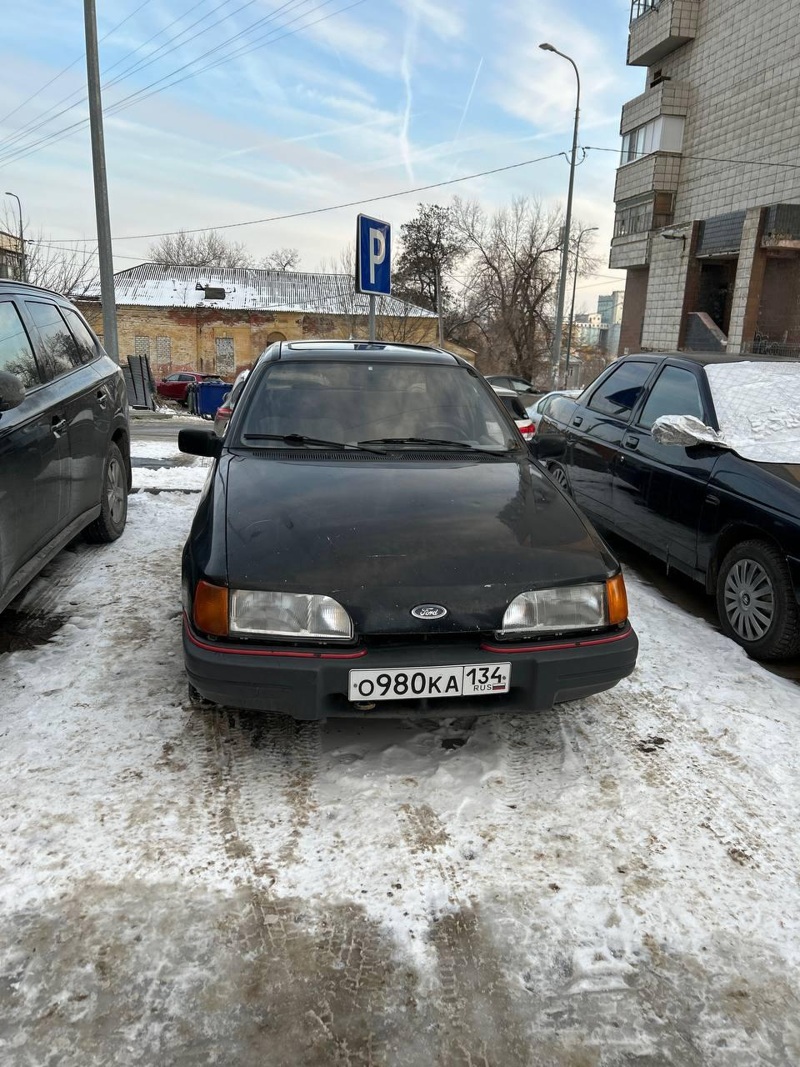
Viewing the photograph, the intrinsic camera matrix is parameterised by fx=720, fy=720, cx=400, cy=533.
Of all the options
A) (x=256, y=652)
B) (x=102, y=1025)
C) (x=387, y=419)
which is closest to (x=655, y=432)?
(x=387, y=419)

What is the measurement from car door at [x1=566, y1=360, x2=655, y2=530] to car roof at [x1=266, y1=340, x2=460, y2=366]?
5.36 ft

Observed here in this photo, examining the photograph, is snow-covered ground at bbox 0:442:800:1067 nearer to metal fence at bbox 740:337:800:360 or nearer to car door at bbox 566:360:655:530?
car door at bbox 566:360:655:530

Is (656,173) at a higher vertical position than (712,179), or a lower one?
higher

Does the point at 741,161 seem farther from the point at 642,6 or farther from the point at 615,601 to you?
the point at 615,601

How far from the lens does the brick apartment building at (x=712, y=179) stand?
22.1 meters

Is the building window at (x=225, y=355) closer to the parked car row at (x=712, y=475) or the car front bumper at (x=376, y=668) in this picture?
the parked car row at (x=712, y=475)

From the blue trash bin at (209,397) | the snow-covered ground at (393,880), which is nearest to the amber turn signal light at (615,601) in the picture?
the snow-covered ground at (393,880)

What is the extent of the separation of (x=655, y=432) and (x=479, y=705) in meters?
2.59

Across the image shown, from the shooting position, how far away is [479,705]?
2.52 metres

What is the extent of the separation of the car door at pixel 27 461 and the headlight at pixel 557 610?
2.19 metres

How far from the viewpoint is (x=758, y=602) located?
3.84 metres

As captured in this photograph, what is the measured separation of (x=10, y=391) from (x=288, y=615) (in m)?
1.72

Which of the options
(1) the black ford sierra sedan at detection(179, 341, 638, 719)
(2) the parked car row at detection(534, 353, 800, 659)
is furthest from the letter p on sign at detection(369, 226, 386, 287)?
(1) the black ford sierra sedan at detection(179, 341, 638, 719)

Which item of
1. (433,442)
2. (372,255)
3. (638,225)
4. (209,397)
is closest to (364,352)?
(433,442)
